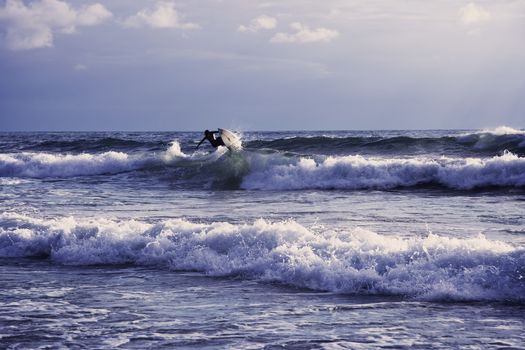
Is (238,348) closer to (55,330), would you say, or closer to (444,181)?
(55,330)

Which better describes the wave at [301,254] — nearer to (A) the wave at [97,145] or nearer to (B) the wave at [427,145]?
(B) the wave at [427,145]

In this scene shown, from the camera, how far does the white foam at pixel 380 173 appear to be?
66.1 ft

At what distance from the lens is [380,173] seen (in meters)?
21.9

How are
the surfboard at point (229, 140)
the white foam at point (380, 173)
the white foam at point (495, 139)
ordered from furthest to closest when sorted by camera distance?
the white foam at point (495, 139) < the surfboard at point (229, 140) < the white foam at point (380, 173)

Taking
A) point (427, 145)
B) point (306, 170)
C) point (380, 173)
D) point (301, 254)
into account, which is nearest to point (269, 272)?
point (301, 254)

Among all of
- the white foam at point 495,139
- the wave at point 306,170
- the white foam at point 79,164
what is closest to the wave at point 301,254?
the wave at point 306,170

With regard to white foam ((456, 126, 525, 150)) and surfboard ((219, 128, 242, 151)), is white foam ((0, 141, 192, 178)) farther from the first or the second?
white foam ((456, 126, 525, 150))

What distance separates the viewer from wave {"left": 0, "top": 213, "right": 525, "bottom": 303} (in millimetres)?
7523

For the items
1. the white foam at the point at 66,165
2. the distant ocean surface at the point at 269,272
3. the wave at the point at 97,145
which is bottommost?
the distant ocean surface at the point at 269,272

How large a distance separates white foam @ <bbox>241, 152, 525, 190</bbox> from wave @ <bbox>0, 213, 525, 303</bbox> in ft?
33.8

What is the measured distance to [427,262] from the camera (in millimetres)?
7973

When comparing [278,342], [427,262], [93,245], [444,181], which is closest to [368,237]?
[427,262]

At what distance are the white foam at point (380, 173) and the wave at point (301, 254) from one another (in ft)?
33.8

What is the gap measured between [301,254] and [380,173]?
13.6 metres
